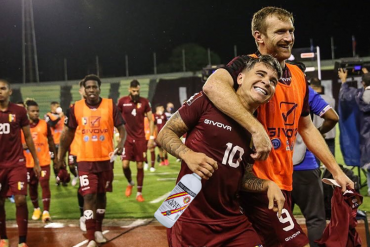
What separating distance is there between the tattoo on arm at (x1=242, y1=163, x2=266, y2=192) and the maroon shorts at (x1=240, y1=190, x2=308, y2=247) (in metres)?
0.27

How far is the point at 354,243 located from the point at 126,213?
229 inches

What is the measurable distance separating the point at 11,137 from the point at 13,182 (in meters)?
0.63

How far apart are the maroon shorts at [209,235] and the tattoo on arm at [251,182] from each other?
0.24 metres

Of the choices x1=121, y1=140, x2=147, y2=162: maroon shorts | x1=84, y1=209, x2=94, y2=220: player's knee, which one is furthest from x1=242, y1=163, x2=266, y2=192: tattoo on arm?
x1=121, y1=140, x2=147, y2=162: maroon shorts

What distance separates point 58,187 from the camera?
518 inches

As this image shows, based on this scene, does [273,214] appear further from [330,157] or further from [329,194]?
[329,194]

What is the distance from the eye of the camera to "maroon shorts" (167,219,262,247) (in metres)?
3.17

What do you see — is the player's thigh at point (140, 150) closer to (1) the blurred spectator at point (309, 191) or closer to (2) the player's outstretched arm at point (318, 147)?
(1) the blurred spectator at point (309, 191)

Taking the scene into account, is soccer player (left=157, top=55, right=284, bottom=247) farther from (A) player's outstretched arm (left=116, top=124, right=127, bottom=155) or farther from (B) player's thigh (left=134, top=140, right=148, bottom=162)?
(B) player's thigh (left=134, top=140, right=148, bottom=162)

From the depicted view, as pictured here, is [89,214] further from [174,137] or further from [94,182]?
[174,137]

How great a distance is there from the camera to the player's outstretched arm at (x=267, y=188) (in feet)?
9.99

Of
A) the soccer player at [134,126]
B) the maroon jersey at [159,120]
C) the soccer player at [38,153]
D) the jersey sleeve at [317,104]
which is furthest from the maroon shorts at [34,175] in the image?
the maroon jersey at [159,120]

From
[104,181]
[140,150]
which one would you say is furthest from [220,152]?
[140,150]

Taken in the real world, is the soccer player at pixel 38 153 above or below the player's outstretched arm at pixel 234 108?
below
